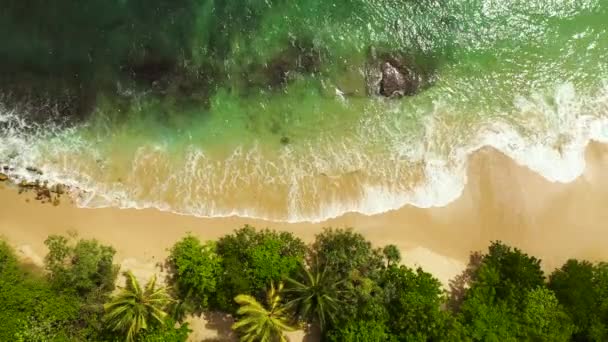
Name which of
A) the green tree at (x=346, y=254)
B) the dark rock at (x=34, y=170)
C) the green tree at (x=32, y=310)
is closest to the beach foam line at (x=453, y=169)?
the dark rock at (x=34, y=170)

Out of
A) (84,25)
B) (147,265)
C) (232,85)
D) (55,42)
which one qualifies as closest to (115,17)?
(84,25)

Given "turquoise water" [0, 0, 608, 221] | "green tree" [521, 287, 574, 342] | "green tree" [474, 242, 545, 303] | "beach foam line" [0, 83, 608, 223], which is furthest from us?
"turquoise water" [0, 0, 608, 221]

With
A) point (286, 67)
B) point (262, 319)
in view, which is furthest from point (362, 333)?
point (286, 67)

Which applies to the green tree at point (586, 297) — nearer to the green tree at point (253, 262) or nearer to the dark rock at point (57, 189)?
the green tree at point (253, 262)

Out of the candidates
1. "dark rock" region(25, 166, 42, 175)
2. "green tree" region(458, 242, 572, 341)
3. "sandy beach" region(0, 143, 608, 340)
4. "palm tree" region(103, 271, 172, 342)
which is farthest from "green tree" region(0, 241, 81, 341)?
"green tree" region(458, 242, 572, 341)

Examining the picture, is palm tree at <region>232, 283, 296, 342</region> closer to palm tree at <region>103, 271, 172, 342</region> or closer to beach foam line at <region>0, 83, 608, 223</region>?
palm tree at <region>103, 271, 172, 342</region>

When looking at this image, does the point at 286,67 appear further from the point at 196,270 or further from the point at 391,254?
the point at 196,270
